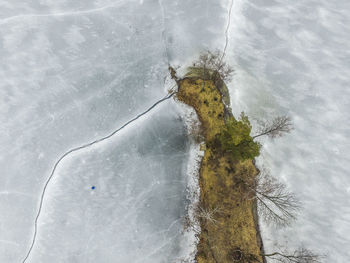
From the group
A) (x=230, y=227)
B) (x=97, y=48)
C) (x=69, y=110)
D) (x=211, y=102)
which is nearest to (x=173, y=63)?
(x=211, y=102)

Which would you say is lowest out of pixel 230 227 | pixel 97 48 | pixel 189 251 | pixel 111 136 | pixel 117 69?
pixel 189 251

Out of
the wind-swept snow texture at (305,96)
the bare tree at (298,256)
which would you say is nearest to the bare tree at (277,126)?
the wind-swept snow texture at (305,96)

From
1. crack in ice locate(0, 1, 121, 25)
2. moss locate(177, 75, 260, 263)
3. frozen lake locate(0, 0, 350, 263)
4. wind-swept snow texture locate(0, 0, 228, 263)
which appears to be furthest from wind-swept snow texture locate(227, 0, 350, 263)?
crack in ice locate(0, 1, 121, 25)

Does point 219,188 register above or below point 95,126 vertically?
below

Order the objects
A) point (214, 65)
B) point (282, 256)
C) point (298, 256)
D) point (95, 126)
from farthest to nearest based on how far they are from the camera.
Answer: point (214, 65) → point (282, 256) → point (95, 126) → point (298, 256)

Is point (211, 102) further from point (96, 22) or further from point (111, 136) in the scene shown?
point (96, 22)

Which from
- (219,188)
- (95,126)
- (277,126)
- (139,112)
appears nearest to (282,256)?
(219,188)

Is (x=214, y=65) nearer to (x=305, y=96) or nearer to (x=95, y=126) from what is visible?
(x=305, y=96)
